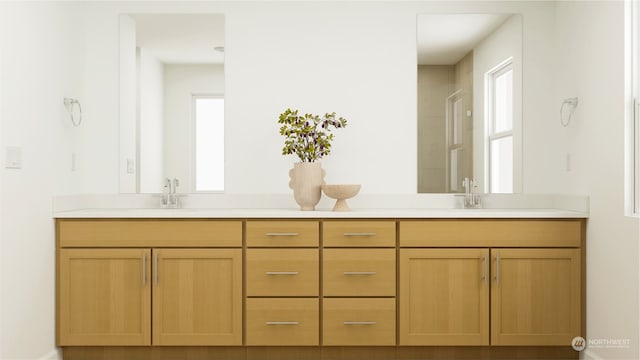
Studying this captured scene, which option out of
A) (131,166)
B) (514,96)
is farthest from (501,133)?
(131,166)

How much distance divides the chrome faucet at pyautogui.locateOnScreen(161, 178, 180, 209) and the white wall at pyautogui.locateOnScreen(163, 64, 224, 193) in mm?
30

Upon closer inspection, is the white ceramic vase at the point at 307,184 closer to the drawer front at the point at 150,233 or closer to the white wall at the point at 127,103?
the drawer front at the point at 150,233

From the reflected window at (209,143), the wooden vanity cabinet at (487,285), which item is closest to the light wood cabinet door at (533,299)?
the wooden vanity cabinet at (487,285)

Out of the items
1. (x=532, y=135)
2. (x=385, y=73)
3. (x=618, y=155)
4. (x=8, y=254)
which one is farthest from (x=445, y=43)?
(x=8, y=254)

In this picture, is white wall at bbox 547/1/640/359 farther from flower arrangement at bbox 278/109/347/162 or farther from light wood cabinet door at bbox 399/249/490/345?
flower arrangement at bbox 278/109/347/162

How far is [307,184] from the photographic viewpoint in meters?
3.02

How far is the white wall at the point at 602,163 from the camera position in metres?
2.50

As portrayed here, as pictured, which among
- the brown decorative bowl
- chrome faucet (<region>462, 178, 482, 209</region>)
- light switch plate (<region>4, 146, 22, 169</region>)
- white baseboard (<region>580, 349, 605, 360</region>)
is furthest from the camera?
chrome faucet (<region>462, 178, 482, 209</region>)

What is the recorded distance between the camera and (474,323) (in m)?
2.80

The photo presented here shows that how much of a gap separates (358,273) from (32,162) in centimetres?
175

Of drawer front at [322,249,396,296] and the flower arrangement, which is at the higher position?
the flower arrangement

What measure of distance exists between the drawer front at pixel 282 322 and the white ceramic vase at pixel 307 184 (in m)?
0.56

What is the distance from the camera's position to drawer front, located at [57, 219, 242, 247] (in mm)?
2812

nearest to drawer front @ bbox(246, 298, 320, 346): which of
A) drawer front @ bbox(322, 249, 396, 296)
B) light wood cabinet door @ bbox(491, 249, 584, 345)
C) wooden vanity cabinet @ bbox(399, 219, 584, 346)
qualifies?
drawer front @ bbox(322, 249, 396, 296)
